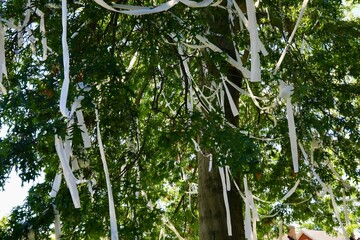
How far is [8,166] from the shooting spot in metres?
2.59

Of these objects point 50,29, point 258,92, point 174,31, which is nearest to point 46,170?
point 50,29

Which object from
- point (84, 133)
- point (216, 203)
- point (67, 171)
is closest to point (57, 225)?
point (84, 133)

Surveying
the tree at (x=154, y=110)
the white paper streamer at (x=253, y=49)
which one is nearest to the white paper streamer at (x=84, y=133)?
the tree at (x=154, y=110)

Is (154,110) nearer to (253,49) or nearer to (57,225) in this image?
(57,225)

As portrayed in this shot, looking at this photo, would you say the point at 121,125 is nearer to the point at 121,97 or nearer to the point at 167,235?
the point at 121,97

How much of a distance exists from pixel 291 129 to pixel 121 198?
3.24 ft

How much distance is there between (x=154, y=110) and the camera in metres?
3.86

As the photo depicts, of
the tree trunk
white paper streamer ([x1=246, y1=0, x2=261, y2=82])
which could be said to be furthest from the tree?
white paper streamer ([x1=246, y1=0, x2=261, y2=82])

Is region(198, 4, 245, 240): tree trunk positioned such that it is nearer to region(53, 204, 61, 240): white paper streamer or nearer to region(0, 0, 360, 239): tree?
region(0, 0, 360, 239): tree

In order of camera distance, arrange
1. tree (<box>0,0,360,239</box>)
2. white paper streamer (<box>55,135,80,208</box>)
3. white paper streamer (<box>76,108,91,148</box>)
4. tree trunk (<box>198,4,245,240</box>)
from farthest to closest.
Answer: tree trunk (<box>198,4,245,240</box>), tree (<box>0,0,360,239</box>), white paper streamer (<box>76,108,91,148</box>), white paper streamer (<box>55,135,80,208</box>)

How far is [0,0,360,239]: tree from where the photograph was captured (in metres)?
2.62

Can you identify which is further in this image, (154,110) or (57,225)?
(154,110)

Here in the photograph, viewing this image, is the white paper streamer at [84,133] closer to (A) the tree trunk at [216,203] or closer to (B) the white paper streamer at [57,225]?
(B) the white paper streamer at [57,225]

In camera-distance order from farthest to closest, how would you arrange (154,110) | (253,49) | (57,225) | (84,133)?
(154,110), (57,225), (84,133), (253,49)
